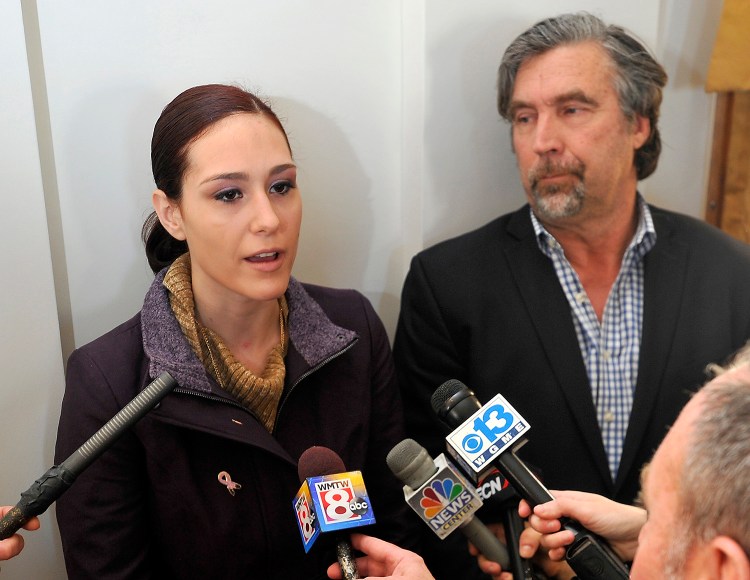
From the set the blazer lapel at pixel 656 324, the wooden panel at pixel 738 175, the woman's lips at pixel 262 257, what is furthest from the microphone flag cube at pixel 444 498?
the wooden panel at pixel 738 175

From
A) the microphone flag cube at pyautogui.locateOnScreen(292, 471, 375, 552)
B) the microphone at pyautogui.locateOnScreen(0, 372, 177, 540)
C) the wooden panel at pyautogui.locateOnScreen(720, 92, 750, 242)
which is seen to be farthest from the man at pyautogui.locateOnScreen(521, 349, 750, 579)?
the wooden panel at pyautogui.locateOnScreen(720, 92, 750, 242)

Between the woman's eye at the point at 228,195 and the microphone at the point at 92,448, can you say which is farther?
the woman's eye at the point at 228,195

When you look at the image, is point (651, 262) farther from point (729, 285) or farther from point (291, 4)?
point (291, 4)

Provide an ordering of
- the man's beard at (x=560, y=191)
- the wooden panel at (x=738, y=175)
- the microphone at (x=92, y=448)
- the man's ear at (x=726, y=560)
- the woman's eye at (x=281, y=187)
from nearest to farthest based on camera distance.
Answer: the man's ear at (x=726, y=560)
the microphone at (x=92, y=448)
the woman's eye at (x=281, y=187)
the man's beard at (x=560, y=191)
the wooden panel at (x=738, y=175)

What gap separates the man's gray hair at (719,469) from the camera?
2.74 feet

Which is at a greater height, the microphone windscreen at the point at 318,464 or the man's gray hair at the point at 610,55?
the man's gray hair at the point at 610,55

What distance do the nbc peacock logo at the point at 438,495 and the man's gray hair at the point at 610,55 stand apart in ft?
3.81

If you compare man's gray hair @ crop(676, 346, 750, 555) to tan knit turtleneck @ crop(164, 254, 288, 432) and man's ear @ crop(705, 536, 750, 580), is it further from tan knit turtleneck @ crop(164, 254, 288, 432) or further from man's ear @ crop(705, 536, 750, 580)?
tan knit turtleneck @ crop(164, 254, 288, 432)

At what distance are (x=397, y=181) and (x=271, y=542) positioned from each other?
3.30 feet

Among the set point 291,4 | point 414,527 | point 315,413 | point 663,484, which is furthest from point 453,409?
point 291,4

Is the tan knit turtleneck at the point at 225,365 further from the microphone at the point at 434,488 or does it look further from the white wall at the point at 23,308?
the microphone at the point at 434,488

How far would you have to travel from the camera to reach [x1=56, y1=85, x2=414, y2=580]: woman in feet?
5.02

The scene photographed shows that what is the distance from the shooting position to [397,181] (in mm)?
Answer: 2193

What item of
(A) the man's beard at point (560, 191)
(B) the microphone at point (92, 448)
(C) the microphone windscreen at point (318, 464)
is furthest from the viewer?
(A) the man's beard at point (560, 191)
